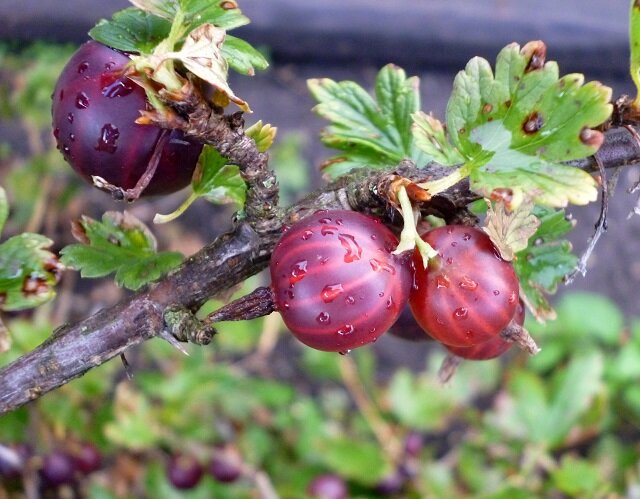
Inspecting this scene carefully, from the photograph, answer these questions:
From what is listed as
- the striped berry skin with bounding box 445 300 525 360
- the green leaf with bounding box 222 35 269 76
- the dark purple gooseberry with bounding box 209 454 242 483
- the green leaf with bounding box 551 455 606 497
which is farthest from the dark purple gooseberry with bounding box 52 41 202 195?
the green leaf with bounding box 551 455 606 497

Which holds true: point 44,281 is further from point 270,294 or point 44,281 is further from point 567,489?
point 567,489

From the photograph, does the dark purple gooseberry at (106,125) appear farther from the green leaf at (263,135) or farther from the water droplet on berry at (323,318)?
the water droplet on berry at (323,318)

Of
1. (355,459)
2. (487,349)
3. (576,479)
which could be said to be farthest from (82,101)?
(576,479)

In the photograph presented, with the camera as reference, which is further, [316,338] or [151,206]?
[151,206]

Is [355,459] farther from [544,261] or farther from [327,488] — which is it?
[544,261]

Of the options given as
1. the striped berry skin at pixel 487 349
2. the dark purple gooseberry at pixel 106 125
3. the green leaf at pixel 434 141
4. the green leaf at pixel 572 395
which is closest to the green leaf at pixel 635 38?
the green leaf at pixel 434 141

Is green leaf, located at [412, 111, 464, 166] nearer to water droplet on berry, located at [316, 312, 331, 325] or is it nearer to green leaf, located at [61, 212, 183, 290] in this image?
water droplet on berry, located at [316, 312, 331, 325]

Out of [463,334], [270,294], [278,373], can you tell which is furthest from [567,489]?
[270,294]
